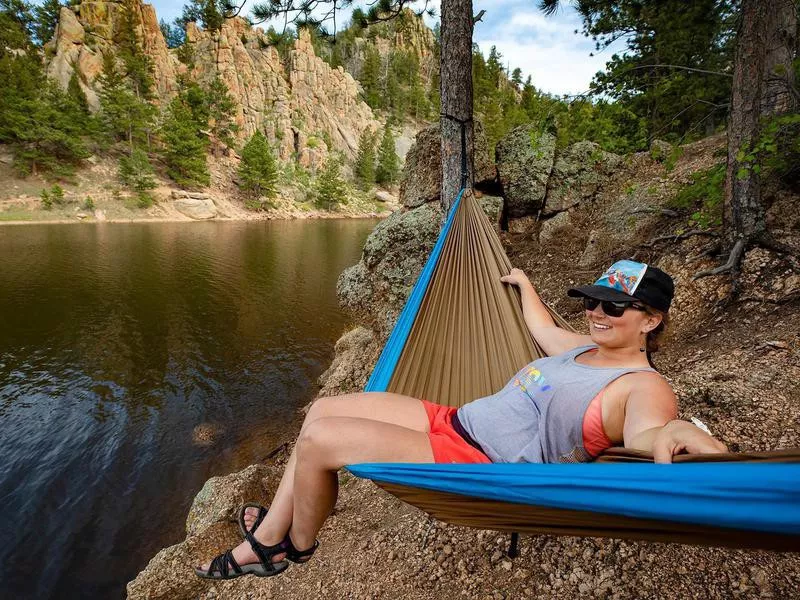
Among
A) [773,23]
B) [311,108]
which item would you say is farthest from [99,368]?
[311,108]

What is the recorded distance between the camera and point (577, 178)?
448 centimetres

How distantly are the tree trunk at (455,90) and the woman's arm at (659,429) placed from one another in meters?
2.55

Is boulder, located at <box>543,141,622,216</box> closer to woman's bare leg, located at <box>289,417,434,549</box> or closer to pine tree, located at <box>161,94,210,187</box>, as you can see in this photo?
woman's bare leg, located at <box>289,417,434,549</box>

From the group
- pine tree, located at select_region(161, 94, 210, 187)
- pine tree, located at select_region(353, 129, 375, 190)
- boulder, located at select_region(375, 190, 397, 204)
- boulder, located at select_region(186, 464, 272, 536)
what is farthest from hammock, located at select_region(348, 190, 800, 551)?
pine tree, located at select_region(353, 129, 375, 190)

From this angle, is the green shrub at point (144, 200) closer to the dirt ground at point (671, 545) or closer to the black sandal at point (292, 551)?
the dirt ground at point (671, 545)

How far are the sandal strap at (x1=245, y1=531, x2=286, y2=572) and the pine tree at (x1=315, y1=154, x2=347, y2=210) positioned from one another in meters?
34.6

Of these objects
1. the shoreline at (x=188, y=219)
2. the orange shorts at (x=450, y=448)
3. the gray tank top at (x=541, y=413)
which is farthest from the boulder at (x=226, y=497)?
the shoreline at (x=188, y=219)

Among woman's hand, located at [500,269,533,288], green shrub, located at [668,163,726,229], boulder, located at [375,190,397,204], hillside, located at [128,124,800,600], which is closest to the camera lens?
hillside, located at [128,124,800,600]

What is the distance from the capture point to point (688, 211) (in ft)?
11.0

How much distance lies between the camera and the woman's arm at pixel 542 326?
5.06 ft

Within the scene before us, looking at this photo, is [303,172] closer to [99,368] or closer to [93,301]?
[93,301]

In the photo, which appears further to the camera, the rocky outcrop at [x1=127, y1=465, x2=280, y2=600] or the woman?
the rocky outcrop at [x1=127, y1=465, x2=280, y2=600]

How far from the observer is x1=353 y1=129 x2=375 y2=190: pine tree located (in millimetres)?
38906

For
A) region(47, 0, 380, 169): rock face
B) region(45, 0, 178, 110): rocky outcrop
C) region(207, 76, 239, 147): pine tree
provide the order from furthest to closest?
region(207, 76, 239, 147): pine tree, region(47, 0, 380, 169): rock face, region(45, 0, 178, 110): rocky outcrop
